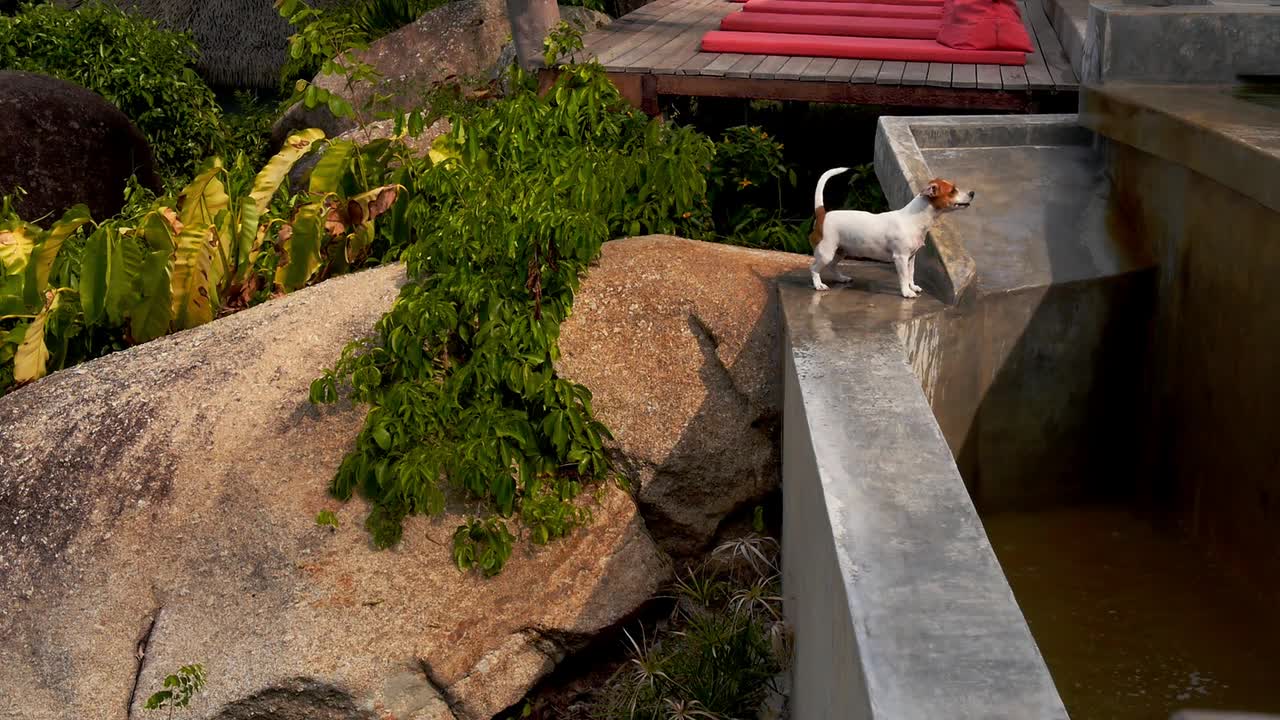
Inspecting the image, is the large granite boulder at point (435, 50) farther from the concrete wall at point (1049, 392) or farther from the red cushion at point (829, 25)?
the concrete wall at point (1049, 392)

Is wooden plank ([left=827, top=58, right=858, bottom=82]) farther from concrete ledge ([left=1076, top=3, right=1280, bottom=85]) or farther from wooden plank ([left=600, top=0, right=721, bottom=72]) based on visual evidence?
concrete ledge ([left=1076, top=3, right=1280, bottom=85])

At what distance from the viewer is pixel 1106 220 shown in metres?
4.68

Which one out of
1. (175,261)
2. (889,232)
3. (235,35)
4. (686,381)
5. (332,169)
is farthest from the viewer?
(235,35)

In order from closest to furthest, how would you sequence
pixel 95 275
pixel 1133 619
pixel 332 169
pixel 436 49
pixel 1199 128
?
pixel 1133 619 → pixel 1199 128 → pixel 95 275 → pixel 332 169 → pixel 436 49

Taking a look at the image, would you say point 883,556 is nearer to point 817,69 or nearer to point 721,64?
point 817,69

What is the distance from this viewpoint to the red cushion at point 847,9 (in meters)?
7.85

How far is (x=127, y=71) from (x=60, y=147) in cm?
187

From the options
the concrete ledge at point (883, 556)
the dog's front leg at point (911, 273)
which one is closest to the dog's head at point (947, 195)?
the dog's front leg at point (911, 273)

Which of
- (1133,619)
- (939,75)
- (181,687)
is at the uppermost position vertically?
(939,75)

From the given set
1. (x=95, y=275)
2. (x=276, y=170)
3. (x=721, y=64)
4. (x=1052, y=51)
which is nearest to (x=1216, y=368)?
(x=721, y=64)

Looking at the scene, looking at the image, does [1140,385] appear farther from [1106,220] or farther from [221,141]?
[221,141]

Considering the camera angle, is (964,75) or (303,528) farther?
(964,75)

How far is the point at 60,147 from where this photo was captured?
8.02 m

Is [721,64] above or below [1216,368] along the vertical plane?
above
